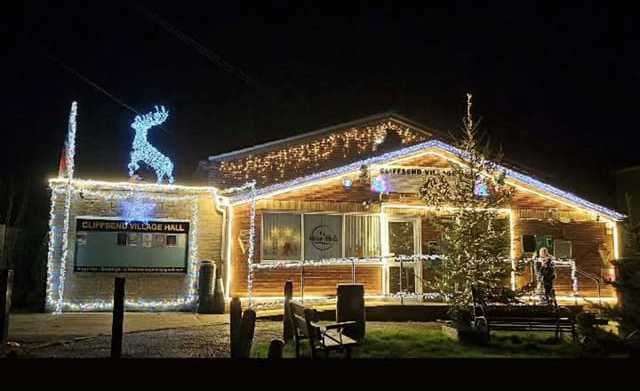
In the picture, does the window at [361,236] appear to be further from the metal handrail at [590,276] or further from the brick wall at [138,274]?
the metal handrail at [590,276]

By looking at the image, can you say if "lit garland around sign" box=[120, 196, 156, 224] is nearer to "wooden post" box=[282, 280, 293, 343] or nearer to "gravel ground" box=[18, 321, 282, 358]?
"gravel ground" box=[18, 321, 282, 358]

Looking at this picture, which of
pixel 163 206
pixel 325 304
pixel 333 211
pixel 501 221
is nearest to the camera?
pixel 325 304

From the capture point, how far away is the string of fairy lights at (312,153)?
17.1 m

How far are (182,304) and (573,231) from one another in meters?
12.3

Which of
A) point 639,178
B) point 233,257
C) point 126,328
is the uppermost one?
point 639,178

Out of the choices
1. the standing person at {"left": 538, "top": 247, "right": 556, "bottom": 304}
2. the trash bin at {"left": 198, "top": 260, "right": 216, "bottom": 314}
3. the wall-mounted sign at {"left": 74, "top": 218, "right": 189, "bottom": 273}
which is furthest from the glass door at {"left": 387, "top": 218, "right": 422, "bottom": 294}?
the wall-mounted sign at {"left": 74, "top": 218, "right": 189, "bottom": 273}

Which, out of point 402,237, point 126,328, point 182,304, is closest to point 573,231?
point 402,237

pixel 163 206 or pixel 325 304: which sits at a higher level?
pixel 163 206

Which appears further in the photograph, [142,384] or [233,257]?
[233,257]

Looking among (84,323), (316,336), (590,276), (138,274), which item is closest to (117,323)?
Result: (316,336)

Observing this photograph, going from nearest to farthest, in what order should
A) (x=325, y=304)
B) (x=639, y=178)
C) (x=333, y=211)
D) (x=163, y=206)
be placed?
(x=325, y=304), (x=163, y=206), (x=333, y=211), (x=639, y=178)

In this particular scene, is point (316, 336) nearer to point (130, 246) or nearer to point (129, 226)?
point (130, 246)

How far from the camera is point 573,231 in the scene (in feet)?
59.3

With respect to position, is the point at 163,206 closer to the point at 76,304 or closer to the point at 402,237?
the point at 76,304
